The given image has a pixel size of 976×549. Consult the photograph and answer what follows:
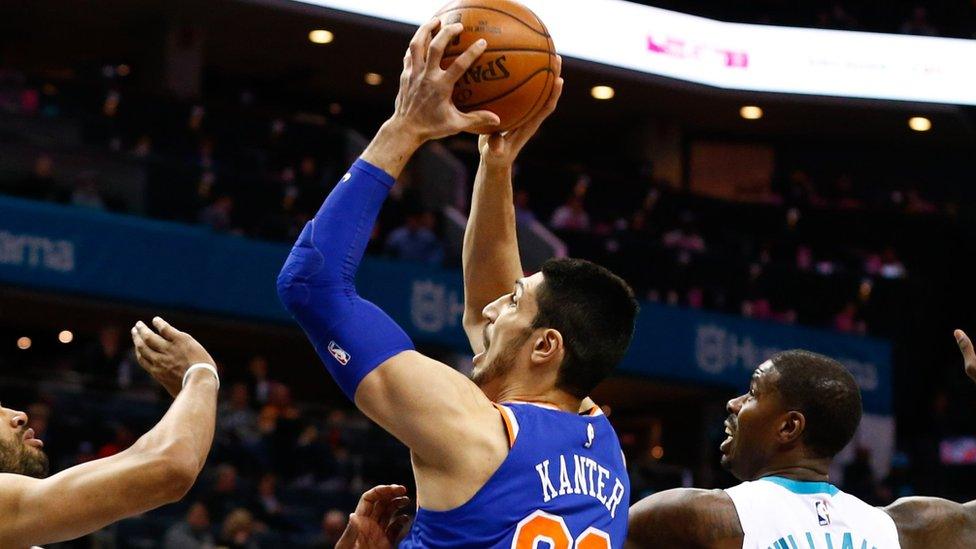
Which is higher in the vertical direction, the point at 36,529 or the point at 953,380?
the point at 36,529

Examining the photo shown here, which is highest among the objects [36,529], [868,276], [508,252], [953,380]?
[508,252]

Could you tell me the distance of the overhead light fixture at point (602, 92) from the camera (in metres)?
23.7

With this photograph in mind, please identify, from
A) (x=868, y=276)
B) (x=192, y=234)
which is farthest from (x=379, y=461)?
(x=868, y=276)

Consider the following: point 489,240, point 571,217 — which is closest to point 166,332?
point 489,240

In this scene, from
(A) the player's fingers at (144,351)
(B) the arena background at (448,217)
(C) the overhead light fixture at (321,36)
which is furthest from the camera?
(C) the overhead light fixture at (321,36)

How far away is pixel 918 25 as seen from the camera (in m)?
24.4

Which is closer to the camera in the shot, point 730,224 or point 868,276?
point 868,276

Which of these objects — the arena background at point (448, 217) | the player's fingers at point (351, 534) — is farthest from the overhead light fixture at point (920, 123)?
the player's fingers at point (351, 534)

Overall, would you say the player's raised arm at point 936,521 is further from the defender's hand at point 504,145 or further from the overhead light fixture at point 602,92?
the overhead light fixture at point 602,92

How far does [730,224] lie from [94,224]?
10221 mm

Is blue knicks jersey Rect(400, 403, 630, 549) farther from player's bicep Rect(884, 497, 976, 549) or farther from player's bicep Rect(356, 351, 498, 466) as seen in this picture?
player's bicep Rect(884, 497, 976, 549)

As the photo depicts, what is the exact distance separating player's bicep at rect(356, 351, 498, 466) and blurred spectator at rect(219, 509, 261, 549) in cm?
830

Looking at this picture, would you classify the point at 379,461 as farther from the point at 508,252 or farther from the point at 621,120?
the point at 621,120

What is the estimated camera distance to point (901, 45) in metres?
24.0
